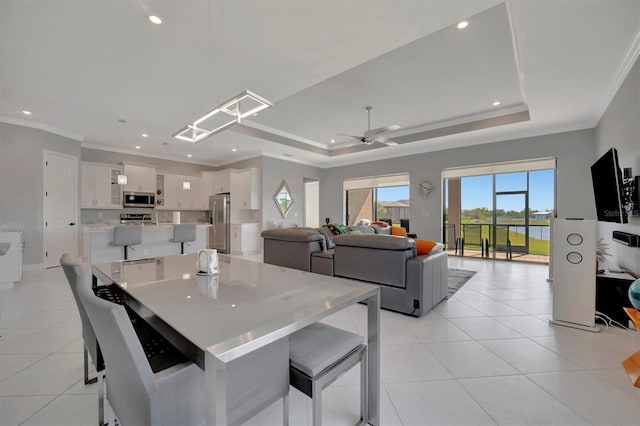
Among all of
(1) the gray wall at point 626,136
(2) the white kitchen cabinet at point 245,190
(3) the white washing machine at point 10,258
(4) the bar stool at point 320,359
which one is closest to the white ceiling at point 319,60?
(1) the gray wall at point 626,136

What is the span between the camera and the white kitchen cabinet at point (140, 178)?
6711 mm

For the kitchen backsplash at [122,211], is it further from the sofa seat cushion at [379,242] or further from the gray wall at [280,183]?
the sofa seat cushion at [379,242]

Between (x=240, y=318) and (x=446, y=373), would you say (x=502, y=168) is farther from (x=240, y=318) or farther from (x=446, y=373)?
(x=240, y=318)

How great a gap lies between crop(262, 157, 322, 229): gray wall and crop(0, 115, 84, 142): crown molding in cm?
399

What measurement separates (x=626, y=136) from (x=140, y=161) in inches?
368

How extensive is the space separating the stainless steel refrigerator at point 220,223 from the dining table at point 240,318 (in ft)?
19.5

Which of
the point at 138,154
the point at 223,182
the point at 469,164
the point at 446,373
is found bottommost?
the point at 446,373

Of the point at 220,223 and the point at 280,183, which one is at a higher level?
the point at 280,183

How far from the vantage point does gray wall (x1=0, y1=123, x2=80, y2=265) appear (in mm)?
4676

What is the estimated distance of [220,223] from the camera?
762cm

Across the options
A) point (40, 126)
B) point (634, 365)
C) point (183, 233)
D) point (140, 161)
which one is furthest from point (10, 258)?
point (634, 365)

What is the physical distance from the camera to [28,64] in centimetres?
303

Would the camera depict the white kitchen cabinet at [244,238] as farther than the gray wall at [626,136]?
Yes

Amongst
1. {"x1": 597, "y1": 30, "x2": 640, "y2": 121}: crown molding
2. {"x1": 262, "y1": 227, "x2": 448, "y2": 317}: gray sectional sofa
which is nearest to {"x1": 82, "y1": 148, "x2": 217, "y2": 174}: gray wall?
{"x1": 262, "y1": 227, "x2": 448, "y2": 317}: gray sectional sofa
